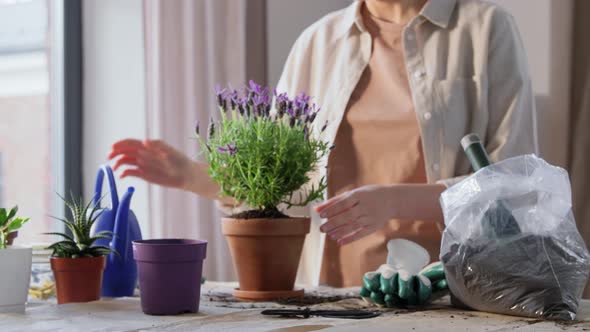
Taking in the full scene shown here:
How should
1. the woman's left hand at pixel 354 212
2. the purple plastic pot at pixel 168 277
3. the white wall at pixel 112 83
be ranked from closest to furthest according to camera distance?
the purple plastic pot at pixel 168 277 < the woman's left hand at pixel 354 212 < the white wall at pixel 112 83

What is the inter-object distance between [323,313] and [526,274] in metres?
0.27

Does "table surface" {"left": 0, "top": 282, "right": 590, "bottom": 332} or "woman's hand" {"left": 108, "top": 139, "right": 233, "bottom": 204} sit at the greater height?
"woman's hand" {"left": 108, "top": 139, "right": 233, "bottom": 204}

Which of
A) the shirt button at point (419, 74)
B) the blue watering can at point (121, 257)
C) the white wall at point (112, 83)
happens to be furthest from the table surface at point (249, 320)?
the white wall at point (112, 83)

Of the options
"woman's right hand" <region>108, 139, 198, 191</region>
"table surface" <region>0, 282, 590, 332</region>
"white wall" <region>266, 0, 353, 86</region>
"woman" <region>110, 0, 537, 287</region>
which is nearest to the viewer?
"table surface" <region>0, 282, 590, 332</region>

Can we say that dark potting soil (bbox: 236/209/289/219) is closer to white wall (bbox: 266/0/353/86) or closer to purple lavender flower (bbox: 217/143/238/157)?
purple lavender flower (bbox: 217/143/238/157)

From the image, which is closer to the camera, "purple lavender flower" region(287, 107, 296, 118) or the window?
"purple lavender flower" region(287, 107, 296, 118)

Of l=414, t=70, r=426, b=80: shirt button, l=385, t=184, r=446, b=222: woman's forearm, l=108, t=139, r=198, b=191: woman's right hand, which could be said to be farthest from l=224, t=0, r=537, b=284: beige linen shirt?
l=108, t=139, r=198, b=191: woman's right hand

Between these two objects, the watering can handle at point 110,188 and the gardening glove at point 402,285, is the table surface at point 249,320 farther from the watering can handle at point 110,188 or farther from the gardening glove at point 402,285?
the watering can handle at point 110,188

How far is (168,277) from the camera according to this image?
3.60 feet

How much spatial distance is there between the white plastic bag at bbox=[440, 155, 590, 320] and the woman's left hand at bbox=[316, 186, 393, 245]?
9.2 inches

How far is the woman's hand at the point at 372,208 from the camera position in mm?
1312

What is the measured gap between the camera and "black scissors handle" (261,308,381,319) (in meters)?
1.05

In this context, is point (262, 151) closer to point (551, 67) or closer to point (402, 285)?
point (402, 285)

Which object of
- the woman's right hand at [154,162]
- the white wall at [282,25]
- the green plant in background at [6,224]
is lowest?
the green plant in background at [6,224]
